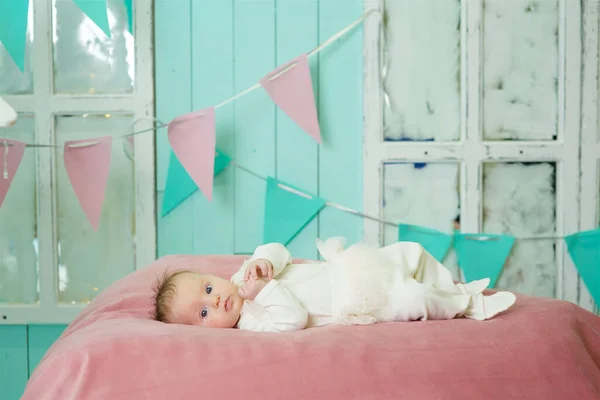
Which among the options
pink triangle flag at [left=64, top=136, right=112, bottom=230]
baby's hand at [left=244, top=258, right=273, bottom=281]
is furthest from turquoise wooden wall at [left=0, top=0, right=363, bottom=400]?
baby's hand at [left=244, top=258, right=273, bottom=281]

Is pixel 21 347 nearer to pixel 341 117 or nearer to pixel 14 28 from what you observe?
pixel 14 28

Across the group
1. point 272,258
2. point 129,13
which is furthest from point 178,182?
point 272,258

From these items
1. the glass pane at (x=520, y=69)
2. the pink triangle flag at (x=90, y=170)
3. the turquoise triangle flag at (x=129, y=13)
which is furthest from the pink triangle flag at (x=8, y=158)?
the glass pane at (x=520, y=69)

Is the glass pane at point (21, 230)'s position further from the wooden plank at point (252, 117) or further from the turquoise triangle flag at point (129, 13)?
the wooden plank at point (252, 117)

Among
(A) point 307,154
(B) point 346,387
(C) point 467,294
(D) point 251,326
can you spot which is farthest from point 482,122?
(B) point 346,387

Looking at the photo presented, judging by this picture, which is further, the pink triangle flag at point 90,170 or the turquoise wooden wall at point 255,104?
the turquoise wooden wall at point 255,104

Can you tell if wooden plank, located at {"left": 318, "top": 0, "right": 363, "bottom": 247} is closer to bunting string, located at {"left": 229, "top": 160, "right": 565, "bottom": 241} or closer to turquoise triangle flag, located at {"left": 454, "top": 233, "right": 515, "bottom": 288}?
bunting string, located at {"left": 229, "top": 160, "right": 565, "bottom": 241}

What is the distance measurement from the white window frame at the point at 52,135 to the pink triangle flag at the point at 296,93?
0.48 m

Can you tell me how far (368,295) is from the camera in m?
1.49

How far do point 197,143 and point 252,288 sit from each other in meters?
0.78

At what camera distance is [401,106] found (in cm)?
234

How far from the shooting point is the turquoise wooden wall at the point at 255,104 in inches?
92.0

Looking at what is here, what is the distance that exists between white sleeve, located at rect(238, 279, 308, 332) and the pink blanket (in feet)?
0.37

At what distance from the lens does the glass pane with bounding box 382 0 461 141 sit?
2.33 metres
